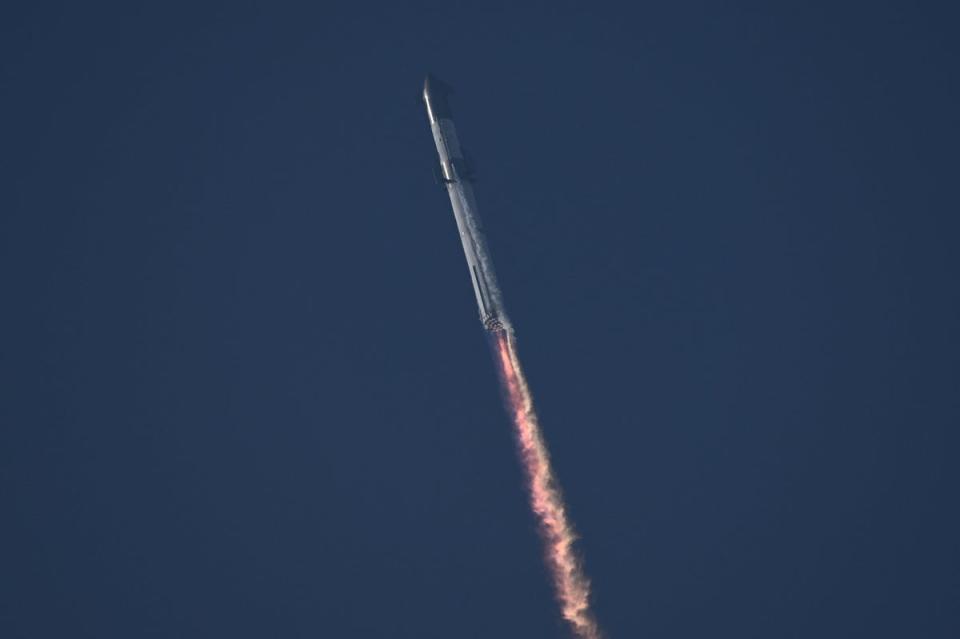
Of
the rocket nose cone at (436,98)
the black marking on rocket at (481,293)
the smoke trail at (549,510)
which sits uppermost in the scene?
the rocket nose cone at (436,98)

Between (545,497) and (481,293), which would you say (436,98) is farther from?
(545,497)

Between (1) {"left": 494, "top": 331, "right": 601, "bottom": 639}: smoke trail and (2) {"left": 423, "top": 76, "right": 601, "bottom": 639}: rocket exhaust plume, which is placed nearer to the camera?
(2) {"left": 423, "top": 76, "right": 601, "bottom": 639}: rocket exhaust plume

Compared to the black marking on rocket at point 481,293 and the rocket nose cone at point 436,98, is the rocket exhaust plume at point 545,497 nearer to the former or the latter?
the rocket nose cone at point 436,98

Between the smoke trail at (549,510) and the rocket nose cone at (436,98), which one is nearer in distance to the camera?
the rocket nose cone at (436,98)

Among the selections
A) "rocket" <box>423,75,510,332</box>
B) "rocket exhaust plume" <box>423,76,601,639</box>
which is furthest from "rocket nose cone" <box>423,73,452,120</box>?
"rocket" <box>423,75,510,332</box>

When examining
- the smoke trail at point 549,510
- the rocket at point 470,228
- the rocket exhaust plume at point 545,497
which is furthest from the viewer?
the smoke trail at point 549,510

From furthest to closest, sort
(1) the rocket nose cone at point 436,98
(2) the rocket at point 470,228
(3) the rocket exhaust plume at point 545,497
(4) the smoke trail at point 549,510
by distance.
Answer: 1. (4) the smoke trail at point 549,510
2. (3) the rocket exhaust plume at point 545,497
3. (1) the rocket nose cone at point 436,98
4. (2) the rocket at point 470,228

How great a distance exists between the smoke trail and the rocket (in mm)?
5084

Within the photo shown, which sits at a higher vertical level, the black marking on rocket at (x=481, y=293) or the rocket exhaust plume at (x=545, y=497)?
the black marking on rocket at (x=481, y=293)

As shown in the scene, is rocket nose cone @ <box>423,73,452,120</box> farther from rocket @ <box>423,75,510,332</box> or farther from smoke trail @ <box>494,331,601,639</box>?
smoke trail @ <box>494,331,601,639</box>

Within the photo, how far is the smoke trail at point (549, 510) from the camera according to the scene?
37.7 meters

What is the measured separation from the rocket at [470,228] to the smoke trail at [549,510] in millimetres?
5084

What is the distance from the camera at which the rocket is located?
107ft

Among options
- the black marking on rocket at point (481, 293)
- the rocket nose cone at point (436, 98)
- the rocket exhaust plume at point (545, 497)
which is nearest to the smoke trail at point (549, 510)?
the rocket exhaust plume at point (545, 497)
